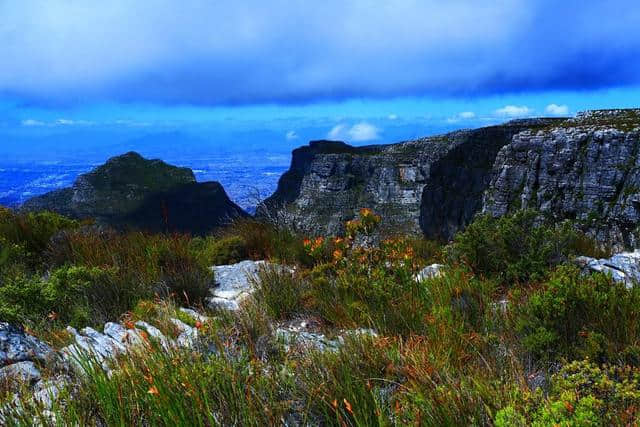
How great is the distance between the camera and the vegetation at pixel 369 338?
252 cm

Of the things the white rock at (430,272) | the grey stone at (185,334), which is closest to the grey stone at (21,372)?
the grey stone at (185,334)

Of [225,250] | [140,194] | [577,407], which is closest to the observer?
[577,407]

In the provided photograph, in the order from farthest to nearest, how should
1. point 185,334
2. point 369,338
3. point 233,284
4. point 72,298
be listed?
1. point 233,284
2. point 72,298
3. point 185,334
4. point 369,338

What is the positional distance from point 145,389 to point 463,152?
78126 millimetres

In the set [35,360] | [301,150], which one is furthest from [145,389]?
[301,150]

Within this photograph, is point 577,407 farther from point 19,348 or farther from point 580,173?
point 580,173

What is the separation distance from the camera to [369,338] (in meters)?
3.30

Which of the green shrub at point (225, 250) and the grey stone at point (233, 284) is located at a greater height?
the green shrub at point (225, 250)

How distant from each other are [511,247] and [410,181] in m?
79.5

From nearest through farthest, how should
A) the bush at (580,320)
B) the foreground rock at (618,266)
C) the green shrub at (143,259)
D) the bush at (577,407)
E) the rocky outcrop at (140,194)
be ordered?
the bush at (577,407) < the bush at (580,320) < the foreground rock at (618,266) < the green shrub at (143,259) < the rocky outcrop at (140,194)

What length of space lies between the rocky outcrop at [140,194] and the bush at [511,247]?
66519mm

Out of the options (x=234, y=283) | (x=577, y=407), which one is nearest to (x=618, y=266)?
(x=577, y=407)

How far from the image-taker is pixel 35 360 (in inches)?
147

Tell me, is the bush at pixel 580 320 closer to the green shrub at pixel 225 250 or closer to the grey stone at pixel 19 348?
the grey stone at pixel 19 348
